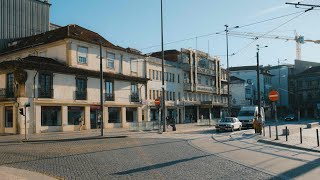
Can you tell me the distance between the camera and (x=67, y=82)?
1612 inches

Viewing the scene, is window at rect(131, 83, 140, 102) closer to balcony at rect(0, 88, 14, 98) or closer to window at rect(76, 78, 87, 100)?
window at rect(76, 78, 87, 100)

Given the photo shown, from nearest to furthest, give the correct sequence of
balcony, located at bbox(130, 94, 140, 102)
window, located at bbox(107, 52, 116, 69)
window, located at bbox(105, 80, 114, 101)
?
window, located at bbox(105, 80, 114, 101), window, located at bbox(107, 52, 116, 69), balcony, located at bbox(130, 94, 140, 102)

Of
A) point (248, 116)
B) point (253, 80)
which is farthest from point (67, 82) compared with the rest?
point (253, 80)

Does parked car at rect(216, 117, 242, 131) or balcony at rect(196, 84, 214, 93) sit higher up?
balcony at rect(196, 84, 214, 93)

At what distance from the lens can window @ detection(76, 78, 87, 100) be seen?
4244 centimetres

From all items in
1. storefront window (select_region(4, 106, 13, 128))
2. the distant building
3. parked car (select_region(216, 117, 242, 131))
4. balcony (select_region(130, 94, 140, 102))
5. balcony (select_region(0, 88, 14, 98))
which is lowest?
parked car (select_region(216, 117, 242, 131))

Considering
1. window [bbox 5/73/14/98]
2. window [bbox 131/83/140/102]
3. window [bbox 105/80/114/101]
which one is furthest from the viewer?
window [bbox 131/83/140/102]

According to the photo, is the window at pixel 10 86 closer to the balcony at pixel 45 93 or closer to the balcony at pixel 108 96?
the balcony at pixel 45 93

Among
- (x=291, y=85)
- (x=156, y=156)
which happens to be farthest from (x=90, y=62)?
(x=291, y=85)

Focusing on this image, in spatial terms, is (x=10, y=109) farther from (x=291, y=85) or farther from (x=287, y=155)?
(x=291, y=85)

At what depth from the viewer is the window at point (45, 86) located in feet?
125

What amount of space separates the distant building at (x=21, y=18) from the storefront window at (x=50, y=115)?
18.0m

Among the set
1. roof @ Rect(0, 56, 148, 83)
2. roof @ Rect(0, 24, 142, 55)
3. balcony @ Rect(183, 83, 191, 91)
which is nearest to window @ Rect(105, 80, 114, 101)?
roof @ Rect(0, 56, 148, 83)

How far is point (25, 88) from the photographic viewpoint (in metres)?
36.5
